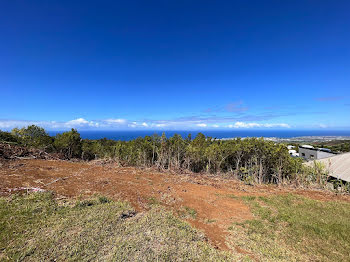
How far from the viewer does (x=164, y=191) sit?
612cm

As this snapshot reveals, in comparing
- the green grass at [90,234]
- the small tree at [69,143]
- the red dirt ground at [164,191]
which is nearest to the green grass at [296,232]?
the red dirt ground at [164,191]

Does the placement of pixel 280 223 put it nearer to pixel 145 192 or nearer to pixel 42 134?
pixel 145 192

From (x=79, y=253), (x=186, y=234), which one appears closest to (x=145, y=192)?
(x=186, y=234)

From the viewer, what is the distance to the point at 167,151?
11875mm

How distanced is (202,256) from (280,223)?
292 centimetres

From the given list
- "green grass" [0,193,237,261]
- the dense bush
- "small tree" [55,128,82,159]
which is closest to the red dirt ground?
"green grass" [0,193,237,261]

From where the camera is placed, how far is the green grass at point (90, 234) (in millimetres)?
2557

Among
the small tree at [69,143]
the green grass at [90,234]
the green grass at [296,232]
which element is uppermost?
the small tree at [69,143]

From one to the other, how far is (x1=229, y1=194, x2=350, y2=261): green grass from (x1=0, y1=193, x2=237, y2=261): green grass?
104 cm

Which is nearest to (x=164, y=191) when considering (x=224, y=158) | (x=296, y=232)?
(x=296, y=232)

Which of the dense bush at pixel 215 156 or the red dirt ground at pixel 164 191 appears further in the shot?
the dense bush at pixel 215 156

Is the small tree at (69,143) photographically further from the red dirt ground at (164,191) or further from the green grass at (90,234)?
the green grass at (90,234)

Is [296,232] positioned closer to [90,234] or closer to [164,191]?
[164,191]

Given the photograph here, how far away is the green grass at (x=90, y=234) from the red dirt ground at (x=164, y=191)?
66 centimetres
